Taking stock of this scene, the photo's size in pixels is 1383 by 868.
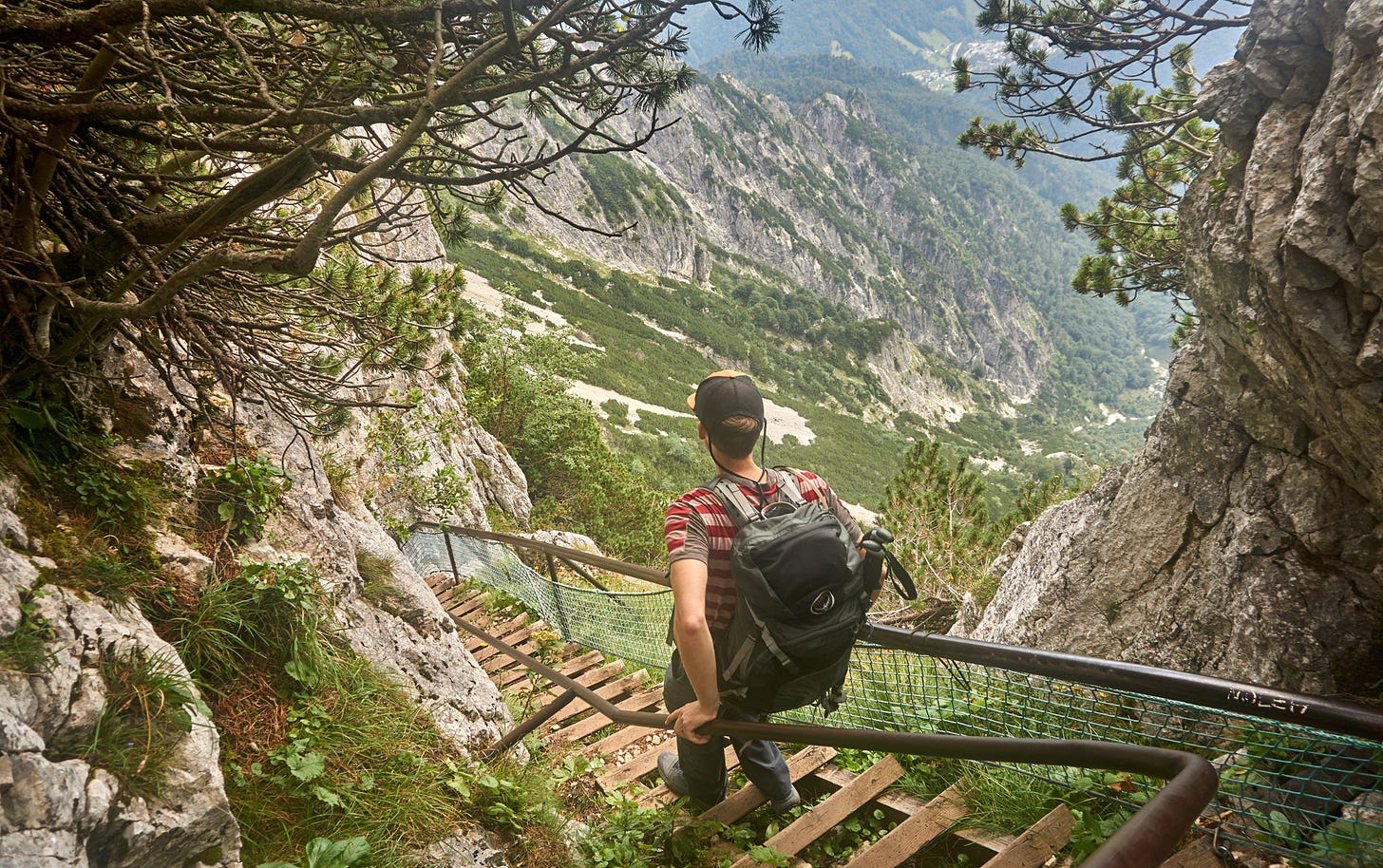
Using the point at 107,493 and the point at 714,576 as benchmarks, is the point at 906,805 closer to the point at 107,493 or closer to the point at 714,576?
the point at 714,576

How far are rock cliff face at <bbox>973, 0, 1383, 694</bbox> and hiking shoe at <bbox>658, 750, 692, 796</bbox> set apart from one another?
3.48 metres

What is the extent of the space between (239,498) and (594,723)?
8.71ft

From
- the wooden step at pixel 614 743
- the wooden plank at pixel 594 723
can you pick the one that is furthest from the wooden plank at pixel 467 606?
the wooden step at pixel 614 743

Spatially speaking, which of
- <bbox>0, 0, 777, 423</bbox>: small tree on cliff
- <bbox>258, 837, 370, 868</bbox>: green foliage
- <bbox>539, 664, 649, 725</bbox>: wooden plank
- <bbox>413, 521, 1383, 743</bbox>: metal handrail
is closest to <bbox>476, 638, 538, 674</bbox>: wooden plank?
<bbox>539, 664, 649, 725</bbox>: wooden plank

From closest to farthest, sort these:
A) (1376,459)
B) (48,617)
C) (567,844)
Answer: (48,617) → (567,844) → (1376,459)

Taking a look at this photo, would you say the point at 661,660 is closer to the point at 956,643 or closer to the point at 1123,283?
the point at 956,643

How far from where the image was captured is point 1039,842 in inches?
90.2

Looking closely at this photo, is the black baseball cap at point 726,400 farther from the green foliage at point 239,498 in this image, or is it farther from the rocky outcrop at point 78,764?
the green foliage at point 239,498

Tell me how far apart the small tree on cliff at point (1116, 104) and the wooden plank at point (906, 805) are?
4.97 m

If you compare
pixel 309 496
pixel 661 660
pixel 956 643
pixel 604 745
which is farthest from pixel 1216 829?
pixel 309 496

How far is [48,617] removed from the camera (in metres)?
2.04

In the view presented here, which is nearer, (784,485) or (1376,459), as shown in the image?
(784,485)

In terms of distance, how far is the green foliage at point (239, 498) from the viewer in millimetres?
3348

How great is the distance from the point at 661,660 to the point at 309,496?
8.88 feet
